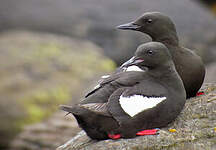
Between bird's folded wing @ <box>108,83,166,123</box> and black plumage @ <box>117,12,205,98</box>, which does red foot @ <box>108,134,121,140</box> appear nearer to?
bird's folded wing @ <box>108,83,166,123</box>

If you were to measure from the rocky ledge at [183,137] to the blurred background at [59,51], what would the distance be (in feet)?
14.2

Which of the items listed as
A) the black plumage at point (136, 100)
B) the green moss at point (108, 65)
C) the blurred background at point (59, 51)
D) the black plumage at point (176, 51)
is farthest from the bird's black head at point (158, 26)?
the green moss at point (108, 65)

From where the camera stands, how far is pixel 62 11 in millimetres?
13812

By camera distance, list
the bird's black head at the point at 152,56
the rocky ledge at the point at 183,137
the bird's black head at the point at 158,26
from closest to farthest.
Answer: the rocky ledge at the point at 183,137 < the bird's black head at the point at 152,56 < the bird's black head at the point at 158,26

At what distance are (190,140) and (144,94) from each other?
2.25 ft

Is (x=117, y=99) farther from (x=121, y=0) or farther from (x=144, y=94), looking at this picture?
(x=121, y=0)

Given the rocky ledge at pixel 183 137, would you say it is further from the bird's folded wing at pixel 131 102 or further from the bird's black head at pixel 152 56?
the bird's black head at pixel 152 56

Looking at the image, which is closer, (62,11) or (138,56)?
(138,56)

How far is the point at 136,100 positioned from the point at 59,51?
758 centimetres

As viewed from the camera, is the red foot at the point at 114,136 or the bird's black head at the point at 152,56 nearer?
the red foot at the point at 114,136

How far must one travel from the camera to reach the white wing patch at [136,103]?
194 inches

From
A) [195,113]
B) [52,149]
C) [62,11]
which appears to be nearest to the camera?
[195,113]

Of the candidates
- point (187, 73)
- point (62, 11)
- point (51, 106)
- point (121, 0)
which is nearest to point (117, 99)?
point (187, 73)

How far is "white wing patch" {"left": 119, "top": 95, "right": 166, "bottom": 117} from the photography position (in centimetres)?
493
